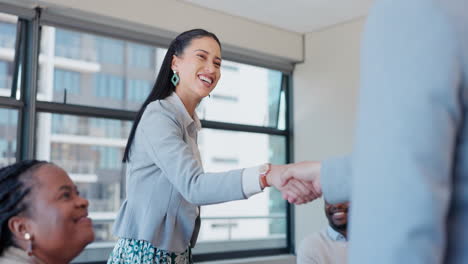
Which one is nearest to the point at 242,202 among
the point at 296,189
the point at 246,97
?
the point at 246,97

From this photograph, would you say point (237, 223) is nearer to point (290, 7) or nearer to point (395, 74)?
point (290, 7)

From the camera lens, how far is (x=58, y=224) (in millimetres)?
1286

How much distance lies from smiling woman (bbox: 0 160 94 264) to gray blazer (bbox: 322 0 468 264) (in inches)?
32.7

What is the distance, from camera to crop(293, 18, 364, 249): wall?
523cm

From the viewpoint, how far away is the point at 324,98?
17.9ft

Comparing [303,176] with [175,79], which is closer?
[303,176]

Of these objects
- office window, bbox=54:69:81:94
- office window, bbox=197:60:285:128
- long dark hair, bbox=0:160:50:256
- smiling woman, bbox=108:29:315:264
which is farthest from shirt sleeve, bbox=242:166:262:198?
office window, bbox=197:60:285:128

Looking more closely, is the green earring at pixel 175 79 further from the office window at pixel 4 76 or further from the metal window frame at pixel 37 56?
the office window at pixel 4 76

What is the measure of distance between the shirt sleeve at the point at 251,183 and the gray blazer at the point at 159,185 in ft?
0.52

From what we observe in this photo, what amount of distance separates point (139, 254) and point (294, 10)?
3582 mm

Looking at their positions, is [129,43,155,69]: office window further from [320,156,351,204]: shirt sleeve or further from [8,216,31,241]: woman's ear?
[320,156,351,204]: shirt sleeve

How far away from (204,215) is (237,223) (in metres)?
0.39

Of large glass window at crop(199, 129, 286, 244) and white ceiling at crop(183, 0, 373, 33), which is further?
large glass window at crop(199, 129, 286, 244)

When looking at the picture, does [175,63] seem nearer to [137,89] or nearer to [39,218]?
[39,218]
